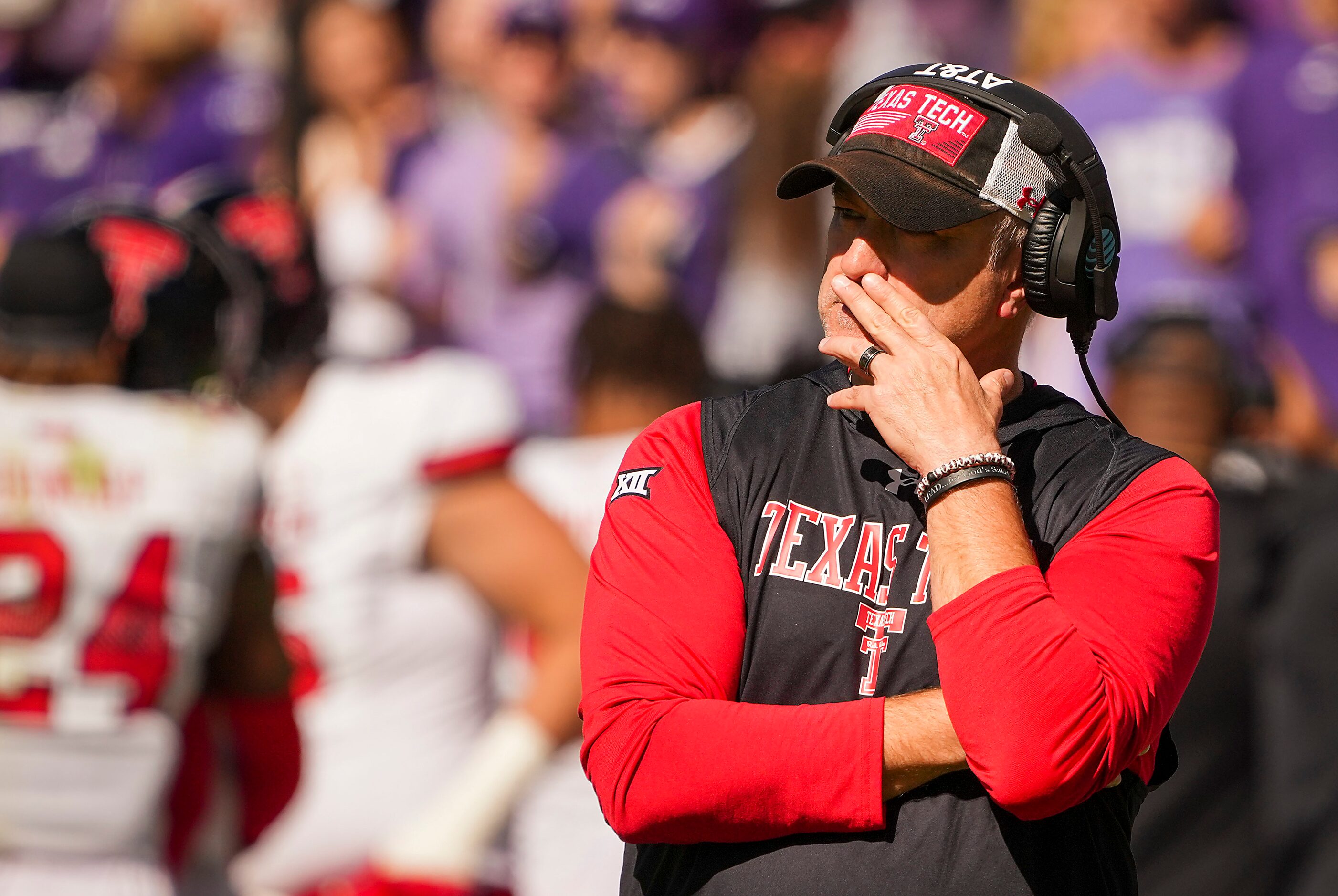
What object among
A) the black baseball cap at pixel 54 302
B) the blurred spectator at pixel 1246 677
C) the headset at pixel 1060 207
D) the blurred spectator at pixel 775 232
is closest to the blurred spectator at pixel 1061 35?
the blurred spectator at pixel 775 232

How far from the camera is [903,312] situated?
2.38m

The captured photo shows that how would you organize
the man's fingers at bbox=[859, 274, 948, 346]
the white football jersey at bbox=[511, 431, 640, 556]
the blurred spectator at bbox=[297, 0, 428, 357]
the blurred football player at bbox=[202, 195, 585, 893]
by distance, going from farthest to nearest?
the blurred spectator at bbox=[297, 0, 428, 357], the white football jersey at bbox=[511, 431, 640, 556], the blurred football player at bbox=[202, 195, 585, 893], the man's fingers at bbox=[859, 274, 948, 346]

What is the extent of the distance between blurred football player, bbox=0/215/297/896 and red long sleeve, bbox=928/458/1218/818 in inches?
82.1

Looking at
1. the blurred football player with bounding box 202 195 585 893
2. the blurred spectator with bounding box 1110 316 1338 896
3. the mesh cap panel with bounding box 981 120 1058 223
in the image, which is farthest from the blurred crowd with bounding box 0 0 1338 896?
the mesh cap panel with bounding box 981 120 1058 223

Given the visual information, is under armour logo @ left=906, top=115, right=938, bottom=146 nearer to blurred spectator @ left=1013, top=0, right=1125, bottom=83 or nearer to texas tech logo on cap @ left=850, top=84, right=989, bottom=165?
texas tech logo on cap @ left=850, top=84, right=989, bottom=165

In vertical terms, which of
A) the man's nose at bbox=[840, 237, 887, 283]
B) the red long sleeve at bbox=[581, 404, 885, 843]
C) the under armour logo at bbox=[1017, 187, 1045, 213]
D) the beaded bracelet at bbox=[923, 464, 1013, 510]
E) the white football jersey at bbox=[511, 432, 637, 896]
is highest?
the under armour logo at bbox=[1017, 187, 1045, 213]

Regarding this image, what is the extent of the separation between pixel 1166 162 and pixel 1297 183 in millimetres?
520

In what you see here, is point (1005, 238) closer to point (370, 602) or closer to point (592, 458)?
point (370, 602)

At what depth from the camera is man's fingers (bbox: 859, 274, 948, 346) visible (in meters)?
2.37

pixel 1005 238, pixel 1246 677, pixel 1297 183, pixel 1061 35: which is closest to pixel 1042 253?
pixel 1005 238

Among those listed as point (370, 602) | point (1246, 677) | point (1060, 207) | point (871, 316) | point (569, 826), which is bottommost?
point (569, 826)

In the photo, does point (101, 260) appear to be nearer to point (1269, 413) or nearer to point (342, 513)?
point (342, 513)

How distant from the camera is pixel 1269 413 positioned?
564cm

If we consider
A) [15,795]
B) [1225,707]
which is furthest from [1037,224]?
[1225,707]
